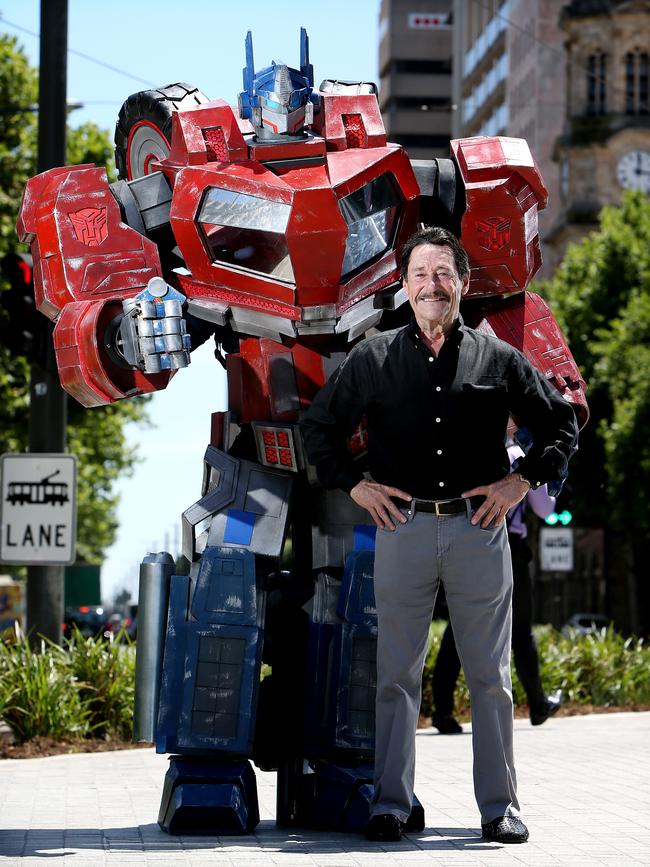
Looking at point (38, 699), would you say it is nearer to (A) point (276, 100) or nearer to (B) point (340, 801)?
(B) point (340, 801)

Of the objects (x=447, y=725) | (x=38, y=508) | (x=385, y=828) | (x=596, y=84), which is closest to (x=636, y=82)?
(x=596, y=84)

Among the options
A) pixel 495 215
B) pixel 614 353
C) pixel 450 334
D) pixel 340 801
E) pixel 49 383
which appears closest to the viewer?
pixel 450 334

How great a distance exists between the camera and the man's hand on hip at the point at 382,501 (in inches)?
221

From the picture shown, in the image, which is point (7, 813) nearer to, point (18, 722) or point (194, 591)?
point (194, 591)

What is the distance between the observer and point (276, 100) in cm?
638

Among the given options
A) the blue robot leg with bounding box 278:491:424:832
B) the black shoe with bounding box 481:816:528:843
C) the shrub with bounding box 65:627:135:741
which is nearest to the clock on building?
the shrub with bounding box 65:627:135:741

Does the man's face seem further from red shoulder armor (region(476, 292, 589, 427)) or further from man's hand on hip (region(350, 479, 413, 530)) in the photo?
red shoulder armor (region(476, 292, 589, 427))

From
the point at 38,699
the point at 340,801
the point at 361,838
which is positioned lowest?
the point at 361,838

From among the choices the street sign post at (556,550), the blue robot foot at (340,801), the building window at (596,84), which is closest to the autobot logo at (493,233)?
the blue robot foot at (340,801)

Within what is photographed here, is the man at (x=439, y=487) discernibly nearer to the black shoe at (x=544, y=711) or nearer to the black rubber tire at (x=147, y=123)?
the black rubber tire at (x=147, y=123)

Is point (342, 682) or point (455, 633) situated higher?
point (455, 633)

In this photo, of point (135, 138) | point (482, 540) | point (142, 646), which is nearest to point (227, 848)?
point (142, 646)

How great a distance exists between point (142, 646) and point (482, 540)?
138cm

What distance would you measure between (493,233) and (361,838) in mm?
2370
